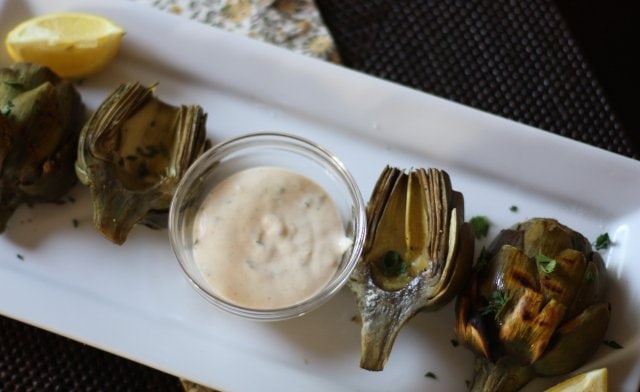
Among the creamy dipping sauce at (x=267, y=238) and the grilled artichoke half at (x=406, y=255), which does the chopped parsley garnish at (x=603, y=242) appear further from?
the creamy dipping sauce at (x=267, y=238)

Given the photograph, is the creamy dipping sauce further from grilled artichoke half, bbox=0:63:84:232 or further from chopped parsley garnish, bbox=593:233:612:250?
chopped parsley garnish, bbox=593:233:612:250

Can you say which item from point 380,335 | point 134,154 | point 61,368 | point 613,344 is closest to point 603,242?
point 613,344

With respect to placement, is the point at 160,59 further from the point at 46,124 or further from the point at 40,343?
the point at 40,343

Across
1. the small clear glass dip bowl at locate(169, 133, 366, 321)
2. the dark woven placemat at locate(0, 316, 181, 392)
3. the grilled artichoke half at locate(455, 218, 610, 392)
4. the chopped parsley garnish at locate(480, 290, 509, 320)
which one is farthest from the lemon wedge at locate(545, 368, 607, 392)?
the dark woven placemat at locate(0, 316, 181, 392)

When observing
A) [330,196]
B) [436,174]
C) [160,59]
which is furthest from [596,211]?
[160,59]

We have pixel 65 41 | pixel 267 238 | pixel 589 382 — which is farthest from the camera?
pixel 65 41

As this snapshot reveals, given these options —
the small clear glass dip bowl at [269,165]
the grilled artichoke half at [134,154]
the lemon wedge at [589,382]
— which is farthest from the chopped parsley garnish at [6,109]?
the lemon wedge at [589,382]

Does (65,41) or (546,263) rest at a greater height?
(65,41)

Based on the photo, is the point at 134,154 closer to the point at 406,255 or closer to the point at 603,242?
the point at 406,255
